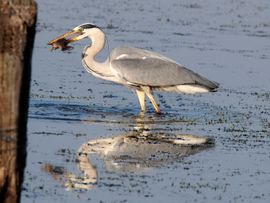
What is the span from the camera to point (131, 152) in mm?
10281

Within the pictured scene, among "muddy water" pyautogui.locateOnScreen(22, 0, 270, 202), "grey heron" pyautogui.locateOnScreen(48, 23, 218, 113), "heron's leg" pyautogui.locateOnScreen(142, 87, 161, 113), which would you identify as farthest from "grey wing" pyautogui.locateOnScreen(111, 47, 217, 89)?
"muddy water" pyautogui.locateOnScreen(22, 0, 270, 202)

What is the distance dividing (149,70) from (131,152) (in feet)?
10.8

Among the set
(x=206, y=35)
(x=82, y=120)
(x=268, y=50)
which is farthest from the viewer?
(x=206, y=35)

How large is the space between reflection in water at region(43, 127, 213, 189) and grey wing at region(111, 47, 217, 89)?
5.61 ft

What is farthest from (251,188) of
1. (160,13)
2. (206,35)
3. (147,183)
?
(160,13)

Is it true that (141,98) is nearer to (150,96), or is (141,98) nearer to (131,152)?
(150,96)

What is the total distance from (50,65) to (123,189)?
27.3 feet

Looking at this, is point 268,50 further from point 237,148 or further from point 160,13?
point 237,148

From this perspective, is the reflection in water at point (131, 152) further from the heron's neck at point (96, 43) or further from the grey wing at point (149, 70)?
the heron's neck at point (96, 43)

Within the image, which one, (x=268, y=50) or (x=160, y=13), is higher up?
(x=160, y=13)

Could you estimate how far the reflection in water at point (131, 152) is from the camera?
8.92 meters

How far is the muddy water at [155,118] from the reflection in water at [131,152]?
19 millimetres

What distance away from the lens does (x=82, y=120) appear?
40.4 ft

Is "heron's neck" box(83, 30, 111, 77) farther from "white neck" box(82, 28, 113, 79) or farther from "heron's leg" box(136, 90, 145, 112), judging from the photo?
"heron's leg" box(136, 90, 145, 112)
